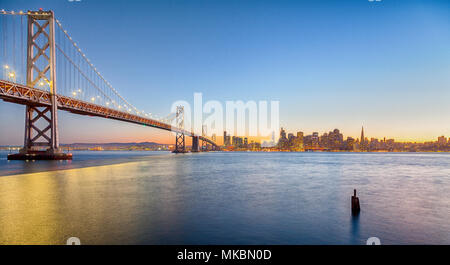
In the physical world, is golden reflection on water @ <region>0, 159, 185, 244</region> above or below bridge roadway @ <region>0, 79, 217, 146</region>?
below

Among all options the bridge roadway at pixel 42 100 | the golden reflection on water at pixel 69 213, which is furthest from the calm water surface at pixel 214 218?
the bridge roadway at pixel 42 100

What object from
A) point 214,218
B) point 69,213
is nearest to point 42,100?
point 69,213

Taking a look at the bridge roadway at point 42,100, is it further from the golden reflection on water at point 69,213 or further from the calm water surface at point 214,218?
the calm water surface at point 214,218

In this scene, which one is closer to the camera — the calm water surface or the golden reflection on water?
the golden reflection on water

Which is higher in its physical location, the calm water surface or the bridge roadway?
the bridge roadway

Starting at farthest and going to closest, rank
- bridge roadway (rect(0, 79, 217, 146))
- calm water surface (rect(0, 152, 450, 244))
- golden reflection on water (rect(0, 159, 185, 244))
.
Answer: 1. bridge roadway (rect(0, 79, 217, 146))
2. calm water surface (rect(0, 152, 450, 244))
3. golden reflection on water (rect(0, 159, 185, 244))

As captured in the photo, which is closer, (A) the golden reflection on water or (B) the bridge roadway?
(A) the golden reflection on water

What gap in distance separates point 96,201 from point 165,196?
343 centimetres

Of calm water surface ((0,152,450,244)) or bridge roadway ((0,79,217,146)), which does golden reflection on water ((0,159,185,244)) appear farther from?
bridge roadway ((0,79,217,146))

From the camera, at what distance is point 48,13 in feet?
128

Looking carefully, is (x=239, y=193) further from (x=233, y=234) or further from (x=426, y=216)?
(x=426, y=216)

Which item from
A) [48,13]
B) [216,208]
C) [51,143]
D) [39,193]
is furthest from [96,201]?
[48,13]

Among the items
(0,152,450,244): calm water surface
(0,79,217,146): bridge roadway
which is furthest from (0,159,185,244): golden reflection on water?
→ (0,79,217,146): bridge roadway

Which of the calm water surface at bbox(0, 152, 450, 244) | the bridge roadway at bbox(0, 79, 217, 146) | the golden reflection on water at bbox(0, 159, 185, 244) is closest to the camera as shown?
the golden reflection on water at bbox(0, 159, 185, 244)
